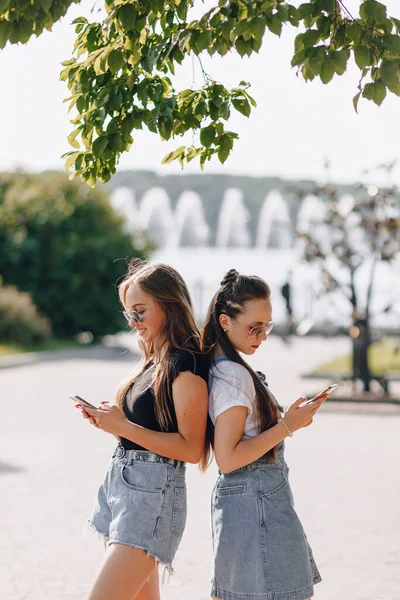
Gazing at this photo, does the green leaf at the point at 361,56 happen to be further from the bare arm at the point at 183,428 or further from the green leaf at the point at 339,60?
the bare arm at the point at 183,428

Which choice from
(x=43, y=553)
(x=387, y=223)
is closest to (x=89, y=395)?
(x=387, y=223)

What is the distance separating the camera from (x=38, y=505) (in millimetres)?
7758

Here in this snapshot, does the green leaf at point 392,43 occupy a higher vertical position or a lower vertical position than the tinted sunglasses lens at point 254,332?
higher

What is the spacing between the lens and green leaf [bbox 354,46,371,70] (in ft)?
11.4

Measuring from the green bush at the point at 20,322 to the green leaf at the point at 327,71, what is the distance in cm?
2402

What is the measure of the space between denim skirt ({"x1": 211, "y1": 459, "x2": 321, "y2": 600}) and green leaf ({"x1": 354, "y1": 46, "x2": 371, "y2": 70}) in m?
1.37

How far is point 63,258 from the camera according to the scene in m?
31.2

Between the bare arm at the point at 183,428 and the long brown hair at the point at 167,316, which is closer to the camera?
the bare arm at the point at 183,428

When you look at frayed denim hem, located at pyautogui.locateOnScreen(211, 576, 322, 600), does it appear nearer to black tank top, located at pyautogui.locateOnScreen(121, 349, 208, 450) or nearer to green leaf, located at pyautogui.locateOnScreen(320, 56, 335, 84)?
black tank top, located at pyautogui.locateOnScreen(121, 349, 208, 450)

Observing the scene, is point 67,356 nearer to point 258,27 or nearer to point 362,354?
point 362,354

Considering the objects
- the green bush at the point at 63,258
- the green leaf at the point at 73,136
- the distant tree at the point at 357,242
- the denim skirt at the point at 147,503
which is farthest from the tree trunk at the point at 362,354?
the green bush at the point at 63,258

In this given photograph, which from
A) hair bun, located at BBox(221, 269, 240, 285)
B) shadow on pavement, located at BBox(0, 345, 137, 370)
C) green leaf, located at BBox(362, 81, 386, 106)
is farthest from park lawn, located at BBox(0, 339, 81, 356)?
green leaf, located at BBox(362, 81, 386, 106)

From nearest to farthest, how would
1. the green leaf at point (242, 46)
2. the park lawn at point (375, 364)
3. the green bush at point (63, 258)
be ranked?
the green leaf at point (242, 46), the park lawn at point (375, 364), the green bush at point (63, 258)

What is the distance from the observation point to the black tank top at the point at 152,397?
346 centimetres
